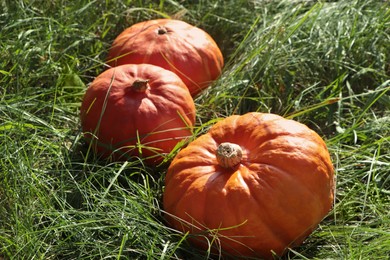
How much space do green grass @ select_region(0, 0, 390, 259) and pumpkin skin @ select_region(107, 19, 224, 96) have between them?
0.32ft

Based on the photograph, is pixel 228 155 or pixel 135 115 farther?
pixel 135 115

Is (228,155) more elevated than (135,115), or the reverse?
(228,155)

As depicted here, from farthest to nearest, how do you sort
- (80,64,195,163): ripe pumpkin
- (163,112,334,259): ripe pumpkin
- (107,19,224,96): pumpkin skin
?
(107,19,224,96): pumpkin skin → (80,64,195,163): ripe pumpkin → (163,112,334,259): ripe pumpkin

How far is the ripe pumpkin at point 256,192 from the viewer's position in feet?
10.1

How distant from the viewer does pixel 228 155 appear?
3.14 metres

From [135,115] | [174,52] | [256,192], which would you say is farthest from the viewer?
[174,52]

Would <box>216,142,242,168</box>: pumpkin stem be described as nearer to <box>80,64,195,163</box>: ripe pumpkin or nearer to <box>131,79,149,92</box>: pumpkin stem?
<box>80,64,195,163</box>: ripe pumpkin

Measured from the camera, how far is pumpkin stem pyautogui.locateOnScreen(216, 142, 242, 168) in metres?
3.14

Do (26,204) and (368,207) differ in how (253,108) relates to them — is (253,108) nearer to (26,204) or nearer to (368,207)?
(368,207)

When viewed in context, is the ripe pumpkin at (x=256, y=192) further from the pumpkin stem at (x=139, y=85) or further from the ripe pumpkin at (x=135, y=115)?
the pumpkin stem at (x=139, y=85)

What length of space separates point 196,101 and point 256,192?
130 centimetres

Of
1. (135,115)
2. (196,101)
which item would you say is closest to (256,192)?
(135,115)

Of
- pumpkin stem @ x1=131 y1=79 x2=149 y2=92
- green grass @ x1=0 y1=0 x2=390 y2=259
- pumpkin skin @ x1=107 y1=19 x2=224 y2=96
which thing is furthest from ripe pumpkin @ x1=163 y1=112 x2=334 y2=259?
pumpkin skin @ x1=107 y1=19 x2=224 y2=96

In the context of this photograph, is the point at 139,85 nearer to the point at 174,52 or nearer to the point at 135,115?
the point at 135,115
